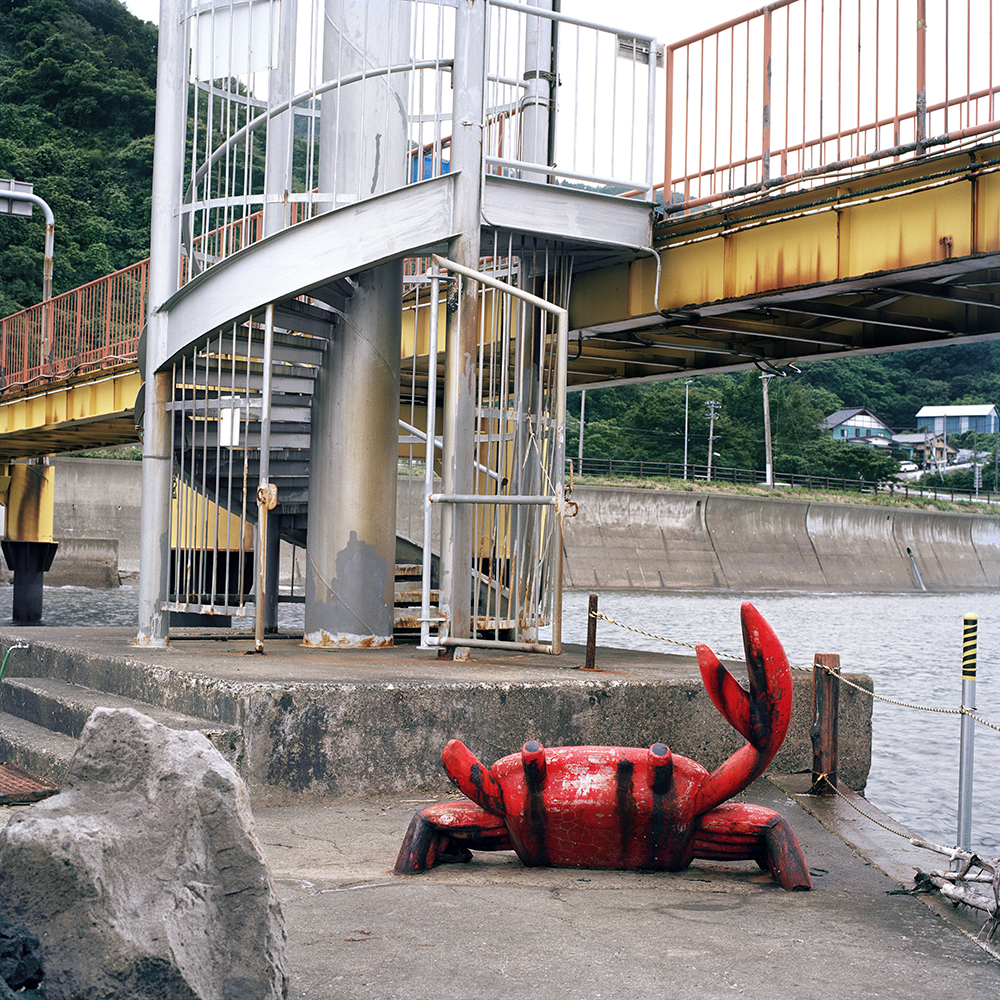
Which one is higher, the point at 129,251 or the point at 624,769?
the point at 129,251

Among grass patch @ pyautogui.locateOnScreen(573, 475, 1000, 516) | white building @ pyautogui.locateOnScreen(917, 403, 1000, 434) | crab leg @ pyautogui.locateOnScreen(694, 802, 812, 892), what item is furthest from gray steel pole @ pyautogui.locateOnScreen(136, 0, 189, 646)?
white building @ pyautogui.locateOnScreen(917, 403, 1000, 434)

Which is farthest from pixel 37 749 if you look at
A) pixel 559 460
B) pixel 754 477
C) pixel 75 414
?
pixel 754 477

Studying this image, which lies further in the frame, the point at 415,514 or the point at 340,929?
the point at 415,514

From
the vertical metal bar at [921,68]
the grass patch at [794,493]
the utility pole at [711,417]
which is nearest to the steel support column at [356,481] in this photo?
the vertical metal bar at [921,68]

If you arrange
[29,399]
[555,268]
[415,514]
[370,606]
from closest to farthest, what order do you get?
[370,606] → [555,268] → [29,399] → [415,514]

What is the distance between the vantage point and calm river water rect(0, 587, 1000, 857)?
1179cm

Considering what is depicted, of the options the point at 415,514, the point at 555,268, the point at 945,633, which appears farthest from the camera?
the point at 415,514

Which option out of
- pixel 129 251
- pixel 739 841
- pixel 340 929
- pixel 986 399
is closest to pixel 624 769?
pixel 739 841

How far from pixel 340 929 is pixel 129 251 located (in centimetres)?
7049

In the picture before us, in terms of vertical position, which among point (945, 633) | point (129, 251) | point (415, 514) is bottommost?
point (945, 633)

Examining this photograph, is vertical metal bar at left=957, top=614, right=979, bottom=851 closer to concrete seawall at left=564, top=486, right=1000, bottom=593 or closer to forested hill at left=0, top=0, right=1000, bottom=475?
concrete seawall at left=564, top=486, right=1000, bottom=593

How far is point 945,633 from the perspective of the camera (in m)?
37.3

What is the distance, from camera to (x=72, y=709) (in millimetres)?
7023

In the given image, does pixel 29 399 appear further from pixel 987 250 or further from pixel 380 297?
pixel 987 250
